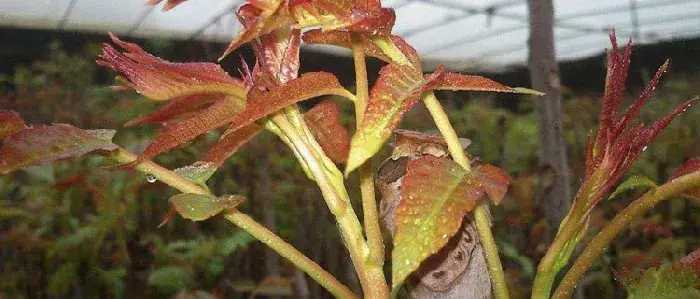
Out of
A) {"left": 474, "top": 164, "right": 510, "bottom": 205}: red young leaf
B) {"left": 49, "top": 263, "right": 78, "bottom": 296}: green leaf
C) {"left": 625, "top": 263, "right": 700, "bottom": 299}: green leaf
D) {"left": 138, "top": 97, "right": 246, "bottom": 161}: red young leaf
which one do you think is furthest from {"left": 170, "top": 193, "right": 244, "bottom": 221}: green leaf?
{"left": 49, "top": 263, "right": 78, "bottom": 296}: green leaf

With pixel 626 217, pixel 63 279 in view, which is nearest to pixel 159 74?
pixel 626 217

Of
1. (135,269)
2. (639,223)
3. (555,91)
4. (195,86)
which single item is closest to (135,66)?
(195,86)

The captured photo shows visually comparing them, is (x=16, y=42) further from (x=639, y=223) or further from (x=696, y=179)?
(x=696, y=179)

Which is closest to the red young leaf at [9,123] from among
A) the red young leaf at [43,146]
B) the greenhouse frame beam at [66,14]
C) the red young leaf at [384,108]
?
the red young leaf at [43,146]

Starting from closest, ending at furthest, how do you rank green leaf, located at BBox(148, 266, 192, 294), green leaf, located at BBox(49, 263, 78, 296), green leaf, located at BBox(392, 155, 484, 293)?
green leaf, located at BBox(392, 155, 484, 293), green leaf, located at BBox(148, 266, 192, 294), green leaf, located at BBox(49, 263, 78, 296)

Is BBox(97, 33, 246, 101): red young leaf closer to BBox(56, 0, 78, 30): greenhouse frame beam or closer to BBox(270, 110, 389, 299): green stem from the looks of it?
BBox(270, 110, 389, 299): green stem

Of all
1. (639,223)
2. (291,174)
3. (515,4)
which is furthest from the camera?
(515,4)

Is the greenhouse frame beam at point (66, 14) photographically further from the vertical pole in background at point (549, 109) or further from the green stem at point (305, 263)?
the green stem at point (305, 263)

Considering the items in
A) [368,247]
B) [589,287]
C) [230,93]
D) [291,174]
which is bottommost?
[589,287]
